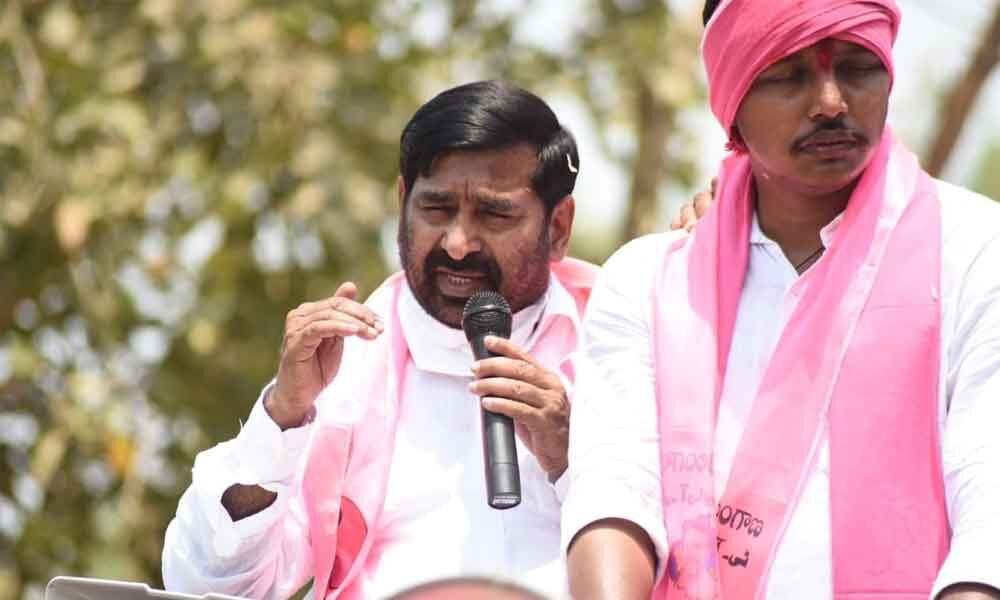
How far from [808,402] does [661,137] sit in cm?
451

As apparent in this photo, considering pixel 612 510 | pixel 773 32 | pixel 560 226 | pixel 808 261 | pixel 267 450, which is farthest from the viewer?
pixel 560 226

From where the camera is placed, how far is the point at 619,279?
12.3 feet

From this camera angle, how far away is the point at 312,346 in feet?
12.8

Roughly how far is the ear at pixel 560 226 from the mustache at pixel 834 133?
956 millimetres

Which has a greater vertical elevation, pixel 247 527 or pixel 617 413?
pixel 617 413

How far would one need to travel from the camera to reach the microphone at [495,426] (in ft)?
11.9

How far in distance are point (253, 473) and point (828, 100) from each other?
54.6 inches

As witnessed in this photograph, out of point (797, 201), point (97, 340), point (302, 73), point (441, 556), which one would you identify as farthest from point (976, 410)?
point (97, 340)

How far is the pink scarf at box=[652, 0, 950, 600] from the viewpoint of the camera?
3.30 meters

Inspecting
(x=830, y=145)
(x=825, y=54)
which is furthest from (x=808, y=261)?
(x=825, y=54)

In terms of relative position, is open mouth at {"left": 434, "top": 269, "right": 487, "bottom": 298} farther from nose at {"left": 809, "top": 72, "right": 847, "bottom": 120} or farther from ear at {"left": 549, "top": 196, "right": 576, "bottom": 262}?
nose at {"left": 809, "top": 72, "right": 847, "bottom": 120}

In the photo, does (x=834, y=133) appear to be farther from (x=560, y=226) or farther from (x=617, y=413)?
(x=560, y=226)

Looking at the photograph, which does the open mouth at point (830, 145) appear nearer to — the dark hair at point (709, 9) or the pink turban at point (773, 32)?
the pink turban at point (773, 32)

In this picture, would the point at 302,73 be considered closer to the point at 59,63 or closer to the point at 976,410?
the point at 59,63
